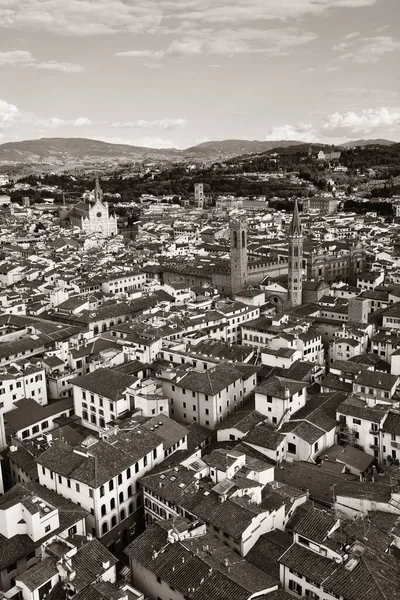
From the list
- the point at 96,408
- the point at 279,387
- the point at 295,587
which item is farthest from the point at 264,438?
the point at 96,408

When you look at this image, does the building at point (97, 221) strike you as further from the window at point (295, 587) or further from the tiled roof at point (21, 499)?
the window at point (295, 587)

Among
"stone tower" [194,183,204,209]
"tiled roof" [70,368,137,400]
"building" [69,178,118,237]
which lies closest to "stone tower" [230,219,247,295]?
"tiled roof" [70,368,137,400]

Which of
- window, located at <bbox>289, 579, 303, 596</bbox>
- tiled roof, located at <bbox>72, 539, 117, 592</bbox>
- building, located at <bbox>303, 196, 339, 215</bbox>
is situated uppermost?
building, located at <bbox>303, 196, 339, 215</bbox>

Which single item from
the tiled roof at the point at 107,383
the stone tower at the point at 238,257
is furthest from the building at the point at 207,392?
the stone tower at the point at 238,257

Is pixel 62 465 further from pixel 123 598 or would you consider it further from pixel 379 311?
pixel 379 311

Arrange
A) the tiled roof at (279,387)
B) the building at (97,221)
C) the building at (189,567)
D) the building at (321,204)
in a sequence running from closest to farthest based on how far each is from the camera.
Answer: the building at (189,567), the tiled roof at (279,387), the building at (97,221), the building at (321,204)

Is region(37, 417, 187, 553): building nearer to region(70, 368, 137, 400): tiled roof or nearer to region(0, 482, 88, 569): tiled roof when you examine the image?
region(0, 482, 88, 569): tiled roof
